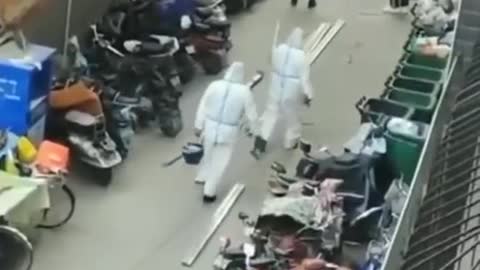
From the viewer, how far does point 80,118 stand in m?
3.45

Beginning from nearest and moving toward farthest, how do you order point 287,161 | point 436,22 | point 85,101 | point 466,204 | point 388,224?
point 466,204, point 388,224, point 85,101, point 287,161, point 436,22

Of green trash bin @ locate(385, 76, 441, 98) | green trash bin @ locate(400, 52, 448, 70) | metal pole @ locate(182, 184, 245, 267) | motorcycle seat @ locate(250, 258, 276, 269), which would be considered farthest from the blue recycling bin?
green trash bin @ locate(400, 52, 448, 70)

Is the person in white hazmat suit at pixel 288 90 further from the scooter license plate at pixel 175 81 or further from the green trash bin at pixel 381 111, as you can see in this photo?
the scooter license plate at pixel 175 81

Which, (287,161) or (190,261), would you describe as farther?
(287,161)

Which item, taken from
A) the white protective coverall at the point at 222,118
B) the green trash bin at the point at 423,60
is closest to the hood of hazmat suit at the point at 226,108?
the white protective coverall at the point at 222,118

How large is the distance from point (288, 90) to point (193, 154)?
42 cm

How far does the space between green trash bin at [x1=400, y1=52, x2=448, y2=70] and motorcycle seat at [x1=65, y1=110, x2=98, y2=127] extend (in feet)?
3.74

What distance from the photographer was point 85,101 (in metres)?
3.49

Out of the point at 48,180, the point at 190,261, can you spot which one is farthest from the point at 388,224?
the point at 48,180

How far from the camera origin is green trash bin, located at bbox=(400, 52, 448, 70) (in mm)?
3658

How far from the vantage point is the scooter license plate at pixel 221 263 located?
9.83 feet

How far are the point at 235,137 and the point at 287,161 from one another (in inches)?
16.1

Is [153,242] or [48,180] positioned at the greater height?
[48,180]

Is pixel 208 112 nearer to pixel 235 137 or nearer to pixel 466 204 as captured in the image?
pixel 235 137
